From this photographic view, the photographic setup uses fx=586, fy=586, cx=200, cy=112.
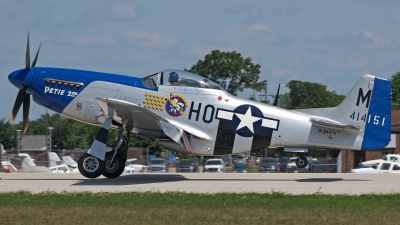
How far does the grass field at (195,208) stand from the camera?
9.12 m

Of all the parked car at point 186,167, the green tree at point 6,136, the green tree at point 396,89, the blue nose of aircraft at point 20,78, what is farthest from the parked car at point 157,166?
the green tree at point 396,89

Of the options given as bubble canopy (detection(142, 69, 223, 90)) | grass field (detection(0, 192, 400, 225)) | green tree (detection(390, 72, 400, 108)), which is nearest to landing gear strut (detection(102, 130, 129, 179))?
bubble canopy (detection(142, 69, 223, 90))

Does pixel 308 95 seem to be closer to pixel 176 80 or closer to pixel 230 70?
pixel 230 70

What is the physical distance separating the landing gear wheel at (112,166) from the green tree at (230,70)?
32.6 metres

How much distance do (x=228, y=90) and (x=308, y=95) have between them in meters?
30.3

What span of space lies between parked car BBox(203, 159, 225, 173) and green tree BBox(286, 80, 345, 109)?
121 feet

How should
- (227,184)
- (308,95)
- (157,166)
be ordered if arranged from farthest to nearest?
(308,95) → (157,166) → (227,184)

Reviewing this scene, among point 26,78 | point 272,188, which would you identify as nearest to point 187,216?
point 272,188

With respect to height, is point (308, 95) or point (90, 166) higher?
point (308, 95)

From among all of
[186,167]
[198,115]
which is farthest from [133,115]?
[186,167]

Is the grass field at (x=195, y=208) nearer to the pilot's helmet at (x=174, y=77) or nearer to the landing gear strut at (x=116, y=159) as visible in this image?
the landing gear strut at (x=116, y=159)

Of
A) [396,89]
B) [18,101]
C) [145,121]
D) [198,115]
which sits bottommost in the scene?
[145,121]

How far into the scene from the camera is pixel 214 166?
1326 inches

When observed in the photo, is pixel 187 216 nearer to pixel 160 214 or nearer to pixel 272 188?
pixel 160 214
